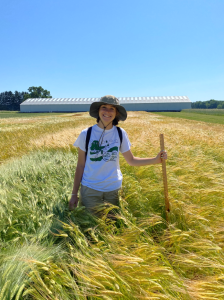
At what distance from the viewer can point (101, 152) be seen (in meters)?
2.64

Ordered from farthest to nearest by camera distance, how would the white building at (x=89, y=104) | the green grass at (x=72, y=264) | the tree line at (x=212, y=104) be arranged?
the tree line at (x=212, y=104) → the white building at (x=89, y=104) → the green grass at (x=72, y=264)

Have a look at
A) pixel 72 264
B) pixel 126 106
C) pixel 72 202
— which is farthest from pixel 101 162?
pixel 126 106

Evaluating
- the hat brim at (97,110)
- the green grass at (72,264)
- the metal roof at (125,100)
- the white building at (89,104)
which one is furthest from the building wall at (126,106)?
the green grass at (72,264)

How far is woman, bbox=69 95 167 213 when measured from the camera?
2594 millimetres

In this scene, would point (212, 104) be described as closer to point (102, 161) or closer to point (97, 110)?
point (97, 110)

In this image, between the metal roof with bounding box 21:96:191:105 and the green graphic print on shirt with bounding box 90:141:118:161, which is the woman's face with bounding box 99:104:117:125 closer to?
the green graphic print on shirt with bounding box 90:141:118:161

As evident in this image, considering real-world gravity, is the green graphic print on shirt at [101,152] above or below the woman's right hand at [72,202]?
above

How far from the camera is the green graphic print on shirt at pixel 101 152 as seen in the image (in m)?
2.64

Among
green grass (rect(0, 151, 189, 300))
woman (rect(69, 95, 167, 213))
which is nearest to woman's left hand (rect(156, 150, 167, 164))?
woman (rect(69, 95, 167, 213))

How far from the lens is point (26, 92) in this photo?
11794 cm

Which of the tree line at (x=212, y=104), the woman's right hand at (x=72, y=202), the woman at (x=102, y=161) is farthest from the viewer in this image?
the tree line at (x=212, y=104)

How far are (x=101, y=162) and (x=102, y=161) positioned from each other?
0.02 meters

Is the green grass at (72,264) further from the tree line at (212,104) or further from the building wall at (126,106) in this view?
the tree line at (212,104)

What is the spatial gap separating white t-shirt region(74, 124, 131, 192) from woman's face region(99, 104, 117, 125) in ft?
0.43
